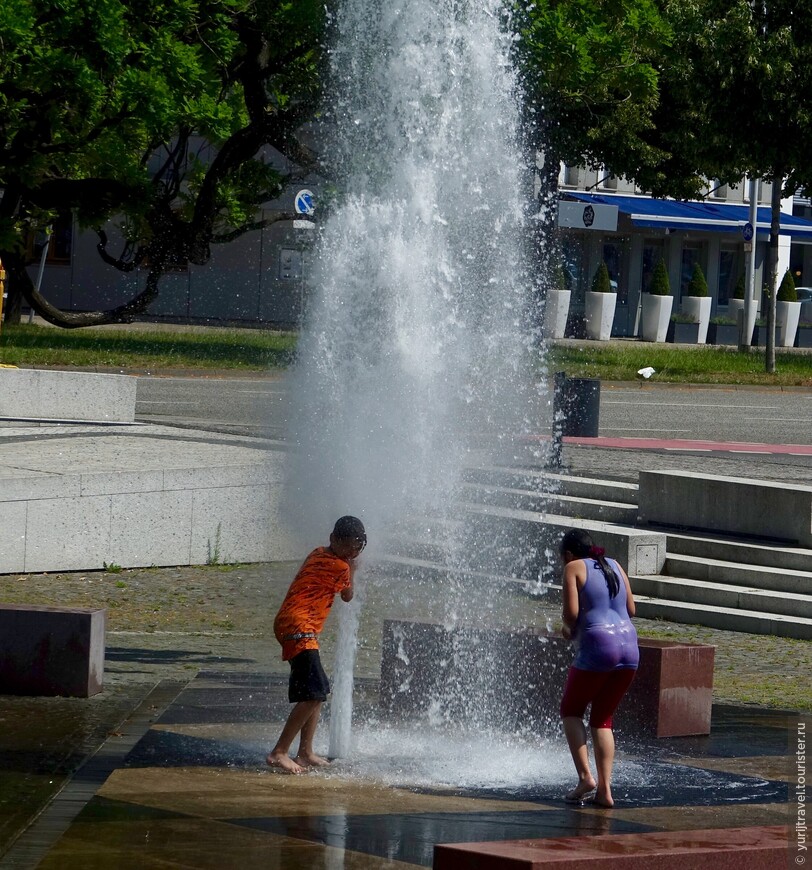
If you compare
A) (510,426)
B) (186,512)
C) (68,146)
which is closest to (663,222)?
(68,146)

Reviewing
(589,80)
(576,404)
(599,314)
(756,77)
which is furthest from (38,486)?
(599,314)

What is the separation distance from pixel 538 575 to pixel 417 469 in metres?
3.43

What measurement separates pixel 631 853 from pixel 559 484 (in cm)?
953

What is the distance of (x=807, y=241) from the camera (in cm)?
5284

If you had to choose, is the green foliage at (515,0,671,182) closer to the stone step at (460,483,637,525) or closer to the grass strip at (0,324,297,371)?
the grass strip at (0,324,297,371)

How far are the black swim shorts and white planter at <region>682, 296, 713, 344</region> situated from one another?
122 feet

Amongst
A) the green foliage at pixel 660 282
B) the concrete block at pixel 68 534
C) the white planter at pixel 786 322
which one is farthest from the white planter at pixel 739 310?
the concrete block at pixel 68 534

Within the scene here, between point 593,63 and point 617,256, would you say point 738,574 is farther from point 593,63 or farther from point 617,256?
point 617,256

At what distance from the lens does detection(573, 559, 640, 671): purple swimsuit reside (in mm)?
7070

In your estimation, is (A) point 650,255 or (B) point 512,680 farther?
(A) point 650,255

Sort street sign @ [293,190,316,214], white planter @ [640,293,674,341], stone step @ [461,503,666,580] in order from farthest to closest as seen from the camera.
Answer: white planter @ [640,293,674,341]
street sign @ [293,190,316,214]
stone step @ [461,503,666,580]

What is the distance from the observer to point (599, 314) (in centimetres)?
4150

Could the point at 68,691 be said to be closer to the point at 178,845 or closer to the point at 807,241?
the point at 178,845

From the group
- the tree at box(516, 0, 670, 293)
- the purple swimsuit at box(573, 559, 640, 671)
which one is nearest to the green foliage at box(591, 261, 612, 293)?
the tree at box(516, 0, 670, 293)
